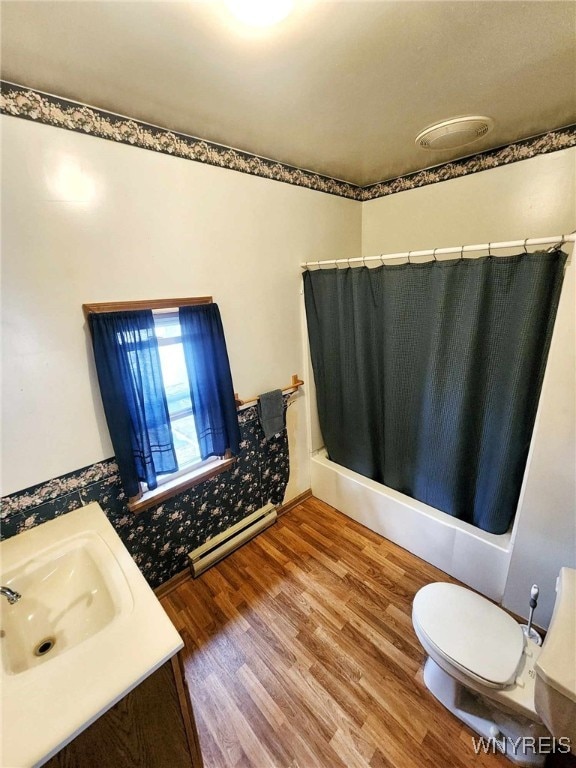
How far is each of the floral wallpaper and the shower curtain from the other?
0.59 meters

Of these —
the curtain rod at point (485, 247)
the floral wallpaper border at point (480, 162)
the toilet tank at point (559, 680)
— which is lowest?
the toilet tank at point (559, 680)

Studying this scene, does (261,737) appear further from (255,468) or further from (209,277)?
(209,277)

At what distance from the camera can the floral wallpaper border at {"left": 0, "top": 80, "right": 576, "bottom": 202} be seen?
1.16 metres

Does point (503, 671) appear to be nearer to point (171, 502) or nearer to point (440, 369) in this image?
point (440, 369)

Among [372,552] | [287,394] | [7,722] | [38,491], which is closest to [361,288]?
[287,394]

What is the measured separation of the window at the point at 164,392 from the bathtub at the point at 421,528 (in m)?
0.93

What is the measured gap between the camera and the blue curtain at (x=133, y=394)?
1360 millimetres

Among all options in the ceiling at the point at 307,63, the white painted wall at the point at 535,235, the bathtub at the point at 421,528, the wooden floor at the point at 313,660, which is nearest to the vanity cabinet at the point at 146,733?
the wooden floor at the point at 313,660

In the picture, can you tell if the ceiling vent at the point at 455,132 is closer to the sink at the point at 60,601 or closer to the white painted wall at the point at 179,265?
the white painted wall at the point at 179,265

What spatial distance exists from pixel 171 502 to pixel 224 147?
78.1 inches

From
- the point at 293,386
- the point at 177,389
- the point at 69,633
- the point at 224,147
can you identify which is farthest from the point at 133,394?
the point at 224,147

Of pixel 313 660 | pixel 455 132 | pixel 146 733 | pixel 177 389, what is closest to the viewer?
pixel 146 733

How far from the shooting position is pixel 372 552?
207 cm

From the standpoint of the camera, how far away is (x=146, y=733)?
0.86 m
